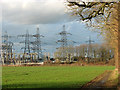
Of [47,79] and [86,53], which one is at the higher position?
[86,53]

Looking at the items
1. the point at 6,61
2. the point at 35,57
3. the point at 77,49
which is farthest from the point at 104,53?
the point at 6,61

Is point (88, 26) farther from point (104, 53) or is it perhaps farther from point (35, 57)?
point (35, 57)

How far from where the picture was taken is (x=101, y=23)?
20516 millimetres

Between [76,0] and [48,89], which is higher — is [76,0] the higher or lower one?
the higher one

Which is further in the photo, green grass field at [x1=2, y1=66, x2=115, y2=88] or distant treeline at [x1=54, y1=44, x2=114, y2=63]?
distant treeline at [x1=54, y1=44, x2=114, y2=63]

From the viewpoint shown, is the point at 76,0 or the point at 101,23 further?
the point at 101,23

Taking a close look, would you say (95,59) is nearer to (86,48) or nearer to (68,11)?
(86,48)

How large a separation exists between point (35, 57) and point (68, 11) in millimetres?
95127

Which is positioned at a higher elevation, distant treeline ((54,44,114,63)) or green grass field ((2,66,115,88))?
distant treeline ((54,44,114,63))

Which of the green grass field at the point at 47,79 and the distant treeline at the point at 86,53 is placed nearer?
the green grass field at the point at 47,79

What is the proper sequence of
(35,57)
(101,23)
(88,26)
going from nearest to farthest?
(88,26) < (101,23) < (35,57)

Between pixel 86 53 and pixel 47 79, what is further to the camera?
pixel 86 53

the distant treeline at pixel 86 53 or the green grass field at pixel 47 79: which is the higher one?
the distant treeline at pixel 86 53

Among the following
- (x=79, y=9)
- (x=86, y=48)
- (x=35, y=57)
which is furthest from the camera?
(x=35, y=57)
